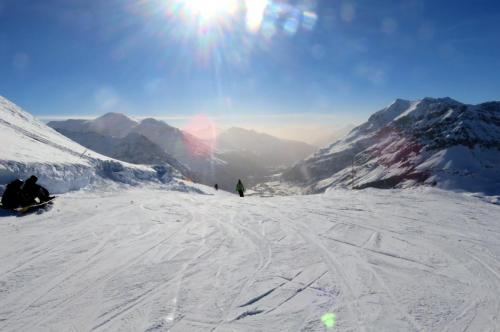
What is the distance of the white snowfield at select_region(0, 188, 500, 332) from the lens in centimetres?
542

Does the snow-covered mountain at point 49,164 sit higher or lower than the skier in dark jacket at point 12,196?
higher

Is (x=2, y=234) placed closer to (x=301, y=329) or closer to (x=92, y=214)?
(x=92, y=214)

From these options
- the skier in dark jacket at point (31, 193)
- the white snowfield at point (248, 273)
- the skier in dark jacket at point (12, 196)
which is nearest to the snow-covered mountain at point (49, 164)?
the skier in dark jacket at point (31, 193)

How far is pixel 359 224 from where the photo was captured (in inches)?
486

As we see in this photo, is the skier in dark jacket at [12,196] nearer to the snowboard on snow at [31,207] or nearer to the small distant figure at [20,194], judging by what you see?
the small distant figure at [20,194]

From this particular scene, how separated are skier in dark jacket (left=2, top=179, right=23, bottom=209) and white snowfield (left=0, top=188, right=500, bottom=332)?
929mm

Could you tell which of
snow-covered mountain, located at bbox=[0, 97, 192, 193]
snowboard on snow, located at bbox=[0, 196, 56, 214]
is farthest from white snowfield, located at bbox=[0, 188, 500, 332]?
snow-covered mountain, located at bbox=[0, 97, 192, 193]

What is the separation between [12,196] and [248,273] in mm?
11633

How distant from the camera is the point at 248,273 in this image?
24.3 feet

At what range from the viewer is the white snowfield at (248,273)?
5.42 meters

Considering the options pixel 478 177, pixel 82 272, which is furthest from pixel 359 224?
pixel 478 177

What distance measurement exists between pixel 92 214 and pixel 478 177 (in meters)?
156

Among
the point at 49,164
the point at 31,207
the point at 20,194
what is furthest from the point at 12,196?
the point at 49,164

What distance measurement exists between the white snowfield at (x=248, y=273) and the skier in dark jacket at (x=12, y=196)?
929 mm
